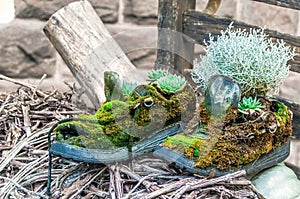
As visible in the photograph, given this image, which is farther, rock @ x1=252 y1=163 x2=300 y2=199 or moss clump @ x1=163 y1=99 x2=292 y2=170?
rock @ x1=252 y1=163 x2=300 y2=199

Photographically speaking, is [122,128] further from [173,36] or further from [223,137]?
[173,36]

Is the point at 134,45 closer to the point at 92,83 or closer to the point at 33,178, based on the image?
the point at 92,83

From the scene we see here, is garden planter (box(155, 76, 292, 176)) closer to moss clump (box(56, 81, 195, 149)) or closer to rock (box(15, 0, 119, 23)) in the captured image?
moss clump (box(56, 81, 195, 149))

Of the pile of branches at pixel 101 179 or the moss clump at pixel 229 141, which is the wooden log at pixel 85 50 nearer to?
the pile of branches at pixel 101 179

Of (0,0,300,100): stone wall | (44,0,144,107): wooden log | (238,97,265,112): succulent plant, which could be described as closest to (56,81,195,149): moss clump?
(238,97,265,112): succulent plant

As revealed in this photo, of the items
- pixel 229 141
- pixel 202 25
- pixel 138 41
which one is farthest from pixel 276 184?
pixel 138 41

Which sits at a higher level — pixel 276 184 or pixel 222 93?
pixel 222 93
